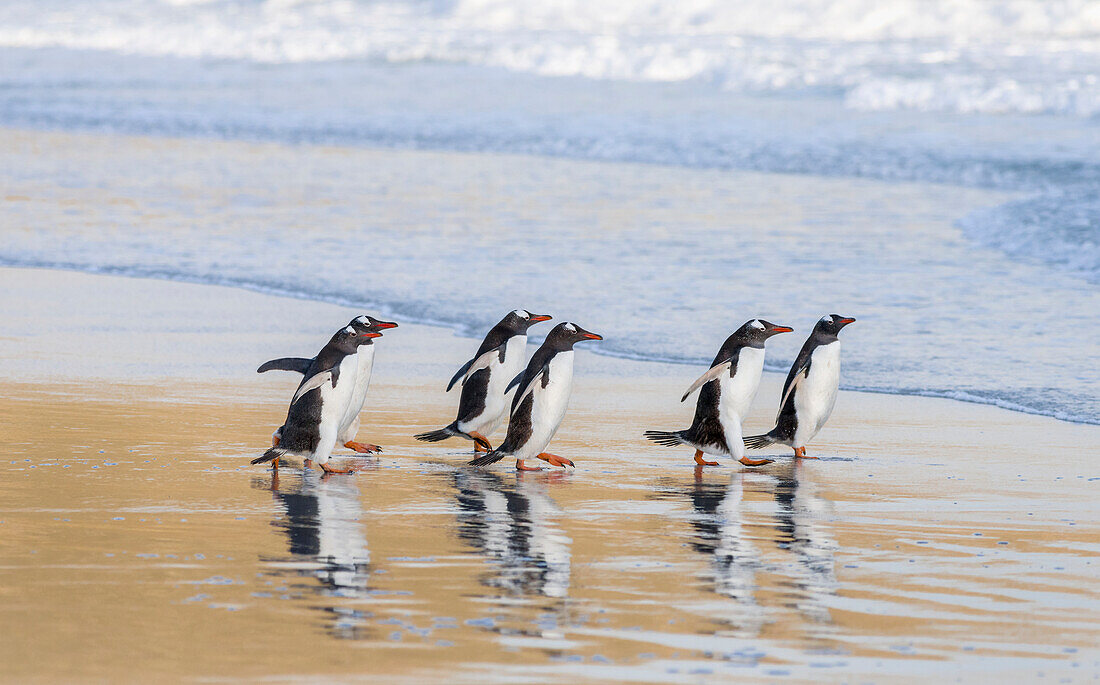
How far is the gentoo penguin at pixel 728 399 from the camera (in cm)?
672

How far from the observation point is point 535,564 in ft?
16.5

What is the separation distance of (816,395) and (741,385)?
0.40 metres

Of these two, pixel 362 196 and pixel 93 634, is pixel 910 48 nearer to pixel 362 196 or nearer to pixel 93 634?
pixel 362 196

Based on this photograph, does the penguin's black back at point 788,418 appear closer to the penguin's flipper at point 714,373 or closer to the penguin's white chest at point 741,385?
the penguin's white chest at point 741,385

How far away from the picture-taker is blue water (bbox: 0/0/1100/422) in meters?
10.4

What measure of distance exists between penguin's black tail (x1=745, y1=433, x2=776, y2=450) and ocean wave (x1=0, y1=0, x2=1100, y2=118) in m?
20.2

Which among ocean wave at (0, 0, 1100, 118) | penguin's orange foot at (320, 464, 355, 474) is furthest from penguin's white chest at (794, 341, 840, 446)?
ocean wave at (0, 0, 1100, 118)

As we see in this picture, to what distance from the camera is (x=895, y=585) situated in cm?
481

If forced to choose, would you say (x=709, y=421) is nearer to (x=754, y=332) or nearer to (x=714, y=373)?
(x=714, y=373)

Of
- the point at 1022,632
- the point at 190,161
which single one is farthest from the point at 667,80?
the point at 1022,632

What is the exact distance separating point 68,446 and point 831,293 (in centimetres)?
587

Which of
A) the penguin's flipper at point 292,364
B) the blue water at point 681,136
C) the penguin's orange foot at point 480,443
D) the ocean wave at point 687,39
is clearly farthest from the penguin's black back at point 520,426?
the ocean wave at point 687,39

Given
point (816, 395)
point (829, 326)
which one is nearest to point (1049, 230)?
point (829, 326)

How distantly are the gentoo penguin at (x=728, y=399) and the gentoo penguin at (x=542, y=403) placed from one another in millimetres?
482
